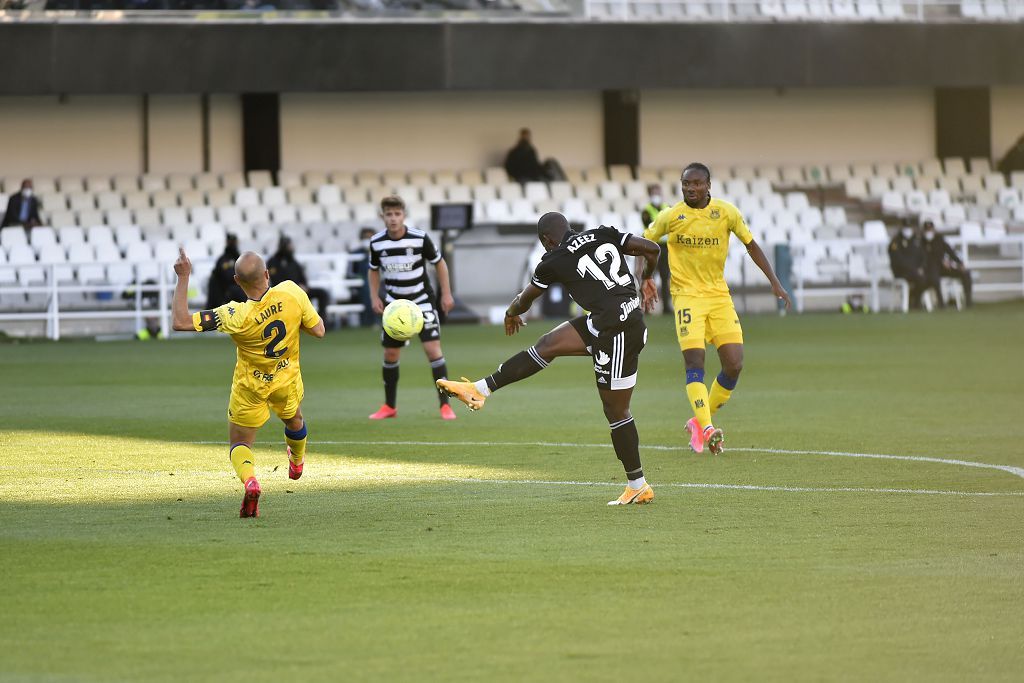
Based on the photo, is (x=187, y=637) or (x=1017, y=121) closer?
(x=187, y=637)

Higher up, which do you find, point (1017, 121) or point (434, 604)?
point (1017, 121)

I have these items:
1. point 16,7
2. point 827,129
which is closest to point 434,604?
point 16,7

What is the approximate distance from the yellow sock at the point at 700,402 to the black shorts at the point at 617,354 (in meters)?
2.82

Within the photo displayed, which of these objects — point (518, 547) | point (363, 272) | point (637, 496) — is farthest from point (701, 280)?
point (363, 272)

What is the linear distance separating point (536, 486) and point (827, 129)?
106ft

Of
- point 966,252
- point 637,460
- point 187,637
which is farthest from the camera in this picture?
point 966,252

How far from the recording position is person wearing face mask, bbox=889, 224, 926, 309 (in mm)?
34281

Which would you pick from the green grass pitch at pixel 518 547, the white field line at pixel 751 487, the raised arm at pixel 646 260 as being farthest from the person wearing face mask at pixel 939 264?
the white field line at pixel 751 487

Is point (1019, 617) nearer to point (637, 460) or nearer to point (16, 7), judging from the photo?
point (637, 460)

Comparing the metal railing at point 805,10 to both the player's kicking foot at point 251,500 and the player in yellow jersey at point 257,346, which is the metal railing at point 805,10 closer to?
the player in yellow jersey at point 257,346

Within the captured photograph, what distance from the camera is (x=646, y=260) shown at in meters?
10.7

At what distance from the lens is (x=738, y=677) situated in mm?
5938

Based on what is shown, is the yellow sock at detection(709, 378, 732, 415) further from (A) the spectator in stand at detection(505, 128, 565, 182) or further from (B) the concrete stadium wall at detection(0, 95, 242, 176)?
(B) the concrete stadium wall at detection(0, 95, 242, 176)

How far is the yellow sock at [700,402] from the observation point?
496 inches
